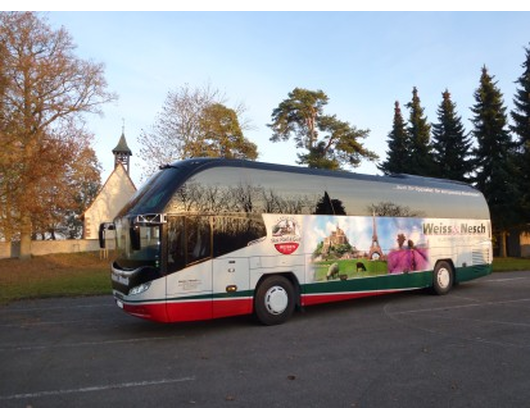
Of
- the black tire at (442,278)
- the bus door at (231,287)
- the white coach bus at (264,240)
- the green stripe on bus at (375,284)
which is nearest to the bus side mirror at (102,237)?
the white coach bus at (264,240)

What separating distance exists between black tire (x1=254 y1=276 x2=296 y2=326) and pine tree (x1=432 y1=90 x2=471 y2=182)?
28.6m

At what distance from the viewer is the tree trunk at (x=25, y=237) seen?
3167cm

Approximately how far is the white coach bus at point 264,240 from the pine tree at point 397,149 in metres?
27.9

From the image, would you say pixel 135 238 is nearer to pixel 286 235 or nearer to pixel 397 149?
pixel 286 235

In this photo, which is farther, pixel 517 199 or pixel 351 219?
pixel 517 199

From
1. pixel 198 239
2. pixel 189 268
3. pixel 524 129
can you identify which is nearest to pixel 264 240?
pixel 198 239

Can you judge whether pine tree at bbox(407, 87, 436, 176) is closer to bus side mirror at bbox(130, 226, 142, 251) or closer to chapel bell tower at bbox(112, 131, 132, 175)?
bus side mirror at bbox(130, 226, 142, 251)

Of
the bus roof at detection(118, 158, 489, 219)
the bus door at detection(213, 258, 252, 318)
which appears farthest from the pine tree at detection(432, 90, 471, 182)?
A: the bus door at detection(213, 258, 252, 318)

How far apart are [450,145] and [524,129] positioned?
533 centimetres

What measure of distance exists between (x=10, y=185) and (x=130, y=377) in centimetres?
2828

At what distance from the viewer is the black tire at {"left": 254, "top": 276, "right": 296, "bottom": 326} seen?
902 centimetres

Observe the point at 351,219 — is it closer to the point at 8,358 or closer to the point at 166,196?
the point at 166,196

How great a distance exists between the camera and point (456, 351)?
22.5 feet

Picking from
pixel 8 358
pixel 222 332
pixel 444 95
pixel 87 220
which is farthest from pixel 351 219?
pixel 87 220
